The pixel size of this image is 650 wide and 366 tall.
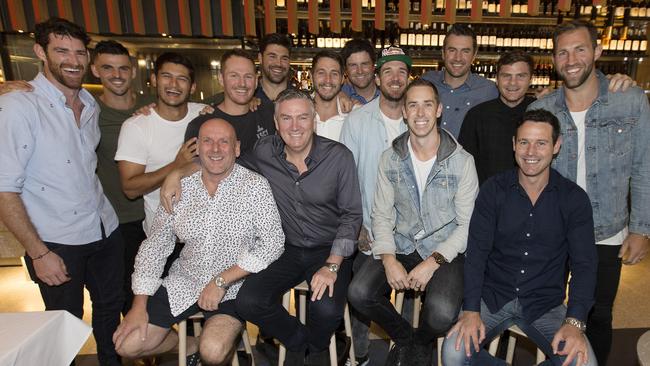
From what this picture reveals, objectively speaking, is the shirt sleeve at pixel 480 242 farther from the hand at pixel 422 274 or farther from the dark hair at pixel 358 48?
the dark hair at pixel 358 48

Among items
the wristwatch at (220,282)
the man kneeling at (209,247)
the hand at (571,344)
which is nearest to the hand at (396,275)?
the man kneeling at (209,247)

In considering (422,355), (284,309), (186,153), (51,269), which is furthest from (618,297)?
(51,269)

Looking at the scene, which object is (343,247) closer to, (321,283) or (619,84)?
(321,283)

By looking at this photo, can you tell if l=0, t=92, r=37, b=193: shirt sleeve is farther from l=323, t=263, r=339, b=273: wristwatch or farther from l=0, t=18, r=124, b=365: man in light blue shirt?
l=323, t=263, r=339, b=273: wristwatch

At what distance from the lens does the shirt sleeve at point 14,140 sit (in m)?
1.74

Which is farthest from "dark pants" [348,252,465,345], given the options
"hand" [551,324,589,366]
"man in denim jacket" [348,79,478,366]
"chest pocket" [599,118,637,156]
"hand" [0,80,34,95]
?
"hand" [0,80,34,95]

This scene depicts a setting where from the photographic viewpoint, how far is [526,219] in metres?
1.84

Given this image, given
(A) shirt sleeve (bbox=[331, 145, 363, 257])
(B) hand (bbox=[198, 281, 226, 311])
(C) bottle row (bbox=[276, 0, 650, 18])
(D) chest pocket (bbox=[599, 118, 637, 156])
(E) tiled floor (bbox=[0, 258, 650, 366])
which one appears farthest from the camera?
(C) bottle row (bbox=[276, 0, 650, 18])

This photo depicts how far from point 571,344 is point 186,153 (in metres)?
1.98

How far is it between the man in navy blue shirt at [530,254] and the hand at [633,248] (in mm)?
390

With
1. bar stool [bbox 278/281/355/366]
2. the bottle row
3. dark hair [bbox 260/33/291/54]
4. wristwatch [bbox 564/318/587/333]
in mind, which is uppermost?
the bottle row

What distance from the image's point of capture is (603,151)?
1.99 meters

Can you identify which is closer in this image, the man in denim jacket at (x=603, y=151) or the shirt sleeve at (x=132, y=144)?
the man in denim jacket at (x=603, y=151)

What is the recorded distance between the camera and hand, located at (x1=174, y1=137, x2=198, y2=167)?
2.17 m
